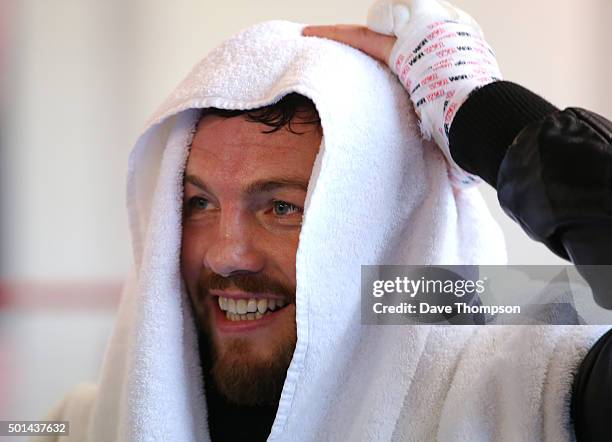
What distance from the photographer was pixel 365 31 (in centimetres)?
88

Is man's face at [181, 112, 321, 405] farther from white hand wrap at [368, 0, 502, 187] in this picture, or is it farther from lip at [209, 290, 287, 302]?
white hand wrap at [368, 0, 502, 187]

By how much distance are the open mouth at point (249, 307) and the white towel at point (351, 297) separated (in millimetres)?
59

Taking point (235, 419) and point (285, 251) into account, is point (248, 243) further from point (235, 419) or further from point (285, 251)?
point (235, 419)

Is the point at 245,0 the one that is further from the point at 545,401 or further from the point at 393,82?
the point at 545,401

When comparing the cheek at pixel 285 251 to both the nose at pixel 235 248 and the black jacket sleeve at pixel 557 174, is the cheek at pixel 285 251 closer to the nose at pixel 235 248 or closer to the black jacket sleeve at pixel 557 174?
the nose at pixel 235 248

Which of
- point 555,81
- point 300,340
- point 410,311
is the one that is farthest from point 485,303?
point 555,81

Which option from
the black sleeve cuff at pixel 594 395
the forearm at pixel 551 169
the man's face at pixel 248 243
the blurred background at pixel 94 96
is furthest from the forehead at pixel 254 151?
the blurred background at pixel 94 96

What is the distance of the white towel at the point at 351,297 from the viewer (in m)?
0.72

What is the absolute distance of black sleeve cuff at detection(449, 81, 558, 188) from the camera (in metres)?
0.67

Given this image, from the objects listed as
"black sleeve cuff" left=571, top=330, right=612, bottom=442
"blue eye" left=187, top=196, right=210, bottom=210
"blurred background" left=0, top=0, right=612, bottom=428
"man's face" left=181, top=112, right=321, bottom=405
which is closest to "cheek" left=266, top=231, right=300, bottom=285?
"man's face" left=181, top=112, right=321, bottom=405

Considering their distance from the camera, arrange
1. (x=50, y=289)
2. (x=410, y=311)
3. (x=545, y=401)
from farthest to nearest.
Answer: (x=50, y=289), (x=410, y=311), (x=545, y=401)

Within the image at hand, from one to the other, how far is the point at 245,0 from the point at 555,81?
0.61 meters

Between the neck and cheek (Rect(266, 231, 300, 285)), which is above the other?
cheek (Rect(266, 231, 300, 285))

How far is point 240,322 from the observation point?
904mm
